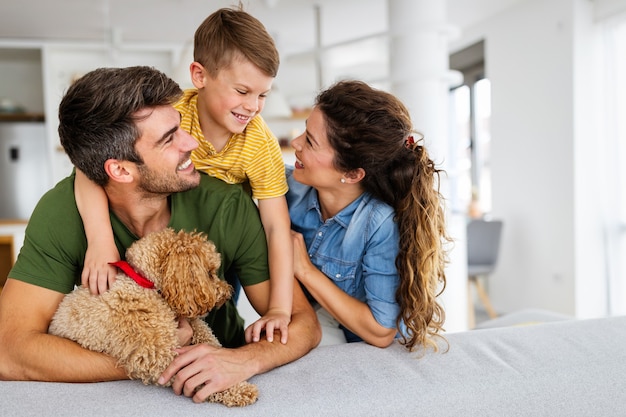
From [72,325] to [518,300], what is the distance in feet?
18.3

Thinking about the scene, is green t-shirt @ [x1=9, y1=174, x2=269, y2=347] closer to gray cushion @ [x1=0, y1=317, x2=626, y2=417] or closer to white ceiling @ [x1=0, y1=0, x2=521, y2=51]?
gray cushion @ [x1=0, y1=317, x2=626, y2=417]

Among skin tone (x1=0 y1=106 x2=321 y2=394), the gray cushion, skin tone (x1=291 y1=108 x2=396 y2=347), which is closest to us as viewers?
the gray cushion

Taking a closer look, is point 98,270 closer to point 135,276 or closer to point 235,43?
point 135,276

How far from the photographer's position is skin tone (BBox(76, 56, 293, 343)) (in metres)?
1.44

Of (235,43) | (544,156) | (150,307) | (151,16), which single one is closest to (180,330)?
(150,307)

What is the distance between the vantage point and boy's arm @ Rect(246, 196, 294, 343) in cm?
152

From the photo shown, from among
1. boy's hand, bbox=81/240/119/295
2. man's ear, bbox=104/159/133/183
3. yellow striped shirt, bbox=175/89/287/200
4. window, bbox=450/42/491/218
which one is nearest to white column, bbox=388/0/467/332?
yellow striped shirt, bbox=175/89/287/200

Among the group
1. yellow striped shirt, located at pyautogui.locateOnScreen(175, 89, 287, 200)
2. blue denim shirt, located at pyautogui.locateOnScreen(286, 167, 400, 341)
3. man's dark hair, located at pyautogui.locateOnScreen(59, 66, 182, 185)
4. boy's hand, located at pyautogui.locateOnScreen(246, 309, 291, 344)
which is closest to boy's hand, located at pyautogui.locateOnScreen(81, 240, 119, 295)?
man's dark hair, located at pyautogui.locateOnScreen(59, 66, 182, 185)

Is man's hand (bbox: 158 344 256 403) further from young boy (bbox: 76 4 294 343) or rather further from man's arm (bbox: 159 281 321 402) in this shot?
young boy (bbox: 76 4 294 343)

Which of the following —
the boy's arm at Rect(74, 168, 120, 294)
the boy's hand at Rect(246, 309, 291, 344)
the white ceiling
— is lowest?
the boy's hand at Rect(246, 309, 291, 344)

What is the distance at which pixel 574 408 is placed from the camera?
129cm

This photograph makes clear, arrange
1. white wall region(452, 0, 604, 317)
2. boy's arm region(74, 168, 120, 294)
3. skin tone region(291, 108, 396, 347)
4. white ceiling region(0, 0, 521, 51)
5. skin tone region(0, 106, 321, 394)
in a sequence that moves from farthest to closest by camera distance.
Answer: white ceiling region(0, 0, 521, 51) → white wall region(452, 0, 604, 317) → skin tone region(291, 108, 396, 347) → boy's arm region(74, 168, 120, 294) → skin tone region(0, 106, 321, 394)

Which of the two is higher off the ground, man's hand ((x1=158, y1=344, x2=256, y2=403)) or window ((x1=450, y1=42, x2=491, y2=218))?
window ((x1=450, y1=42, x2=491, y2=218))

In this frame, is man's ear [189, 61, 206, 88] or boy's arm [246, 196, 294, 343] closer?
boy's arm [246, 196, 294, 343]
